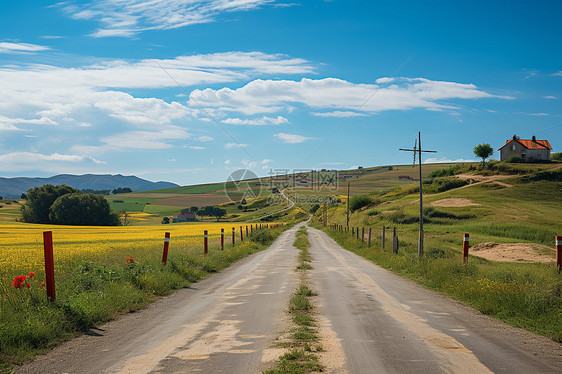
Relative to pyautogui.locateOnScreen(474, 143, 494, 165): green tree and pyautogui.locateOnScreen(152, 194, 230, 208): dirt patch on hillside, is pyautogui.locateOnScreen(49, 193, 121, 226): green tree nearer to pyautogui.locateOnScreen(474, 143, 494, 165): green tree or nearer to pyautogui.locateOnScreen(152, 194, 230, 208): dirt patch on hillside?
pyautogui.locateOnScreen(152, 194, 230, 208): dirt patch on hillside

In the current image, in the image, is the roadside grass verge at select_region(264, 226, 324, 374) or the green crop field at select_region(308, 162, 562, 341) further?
the green crop field at select_region(308, 162, 562, 341)

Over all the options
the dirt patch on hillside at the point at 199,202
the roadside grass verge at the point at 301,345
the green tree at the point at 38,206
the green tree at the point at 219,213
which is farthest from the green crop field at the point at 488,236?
the green tree at the point at 38,206

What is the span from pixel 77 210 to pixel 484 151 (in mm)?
94234

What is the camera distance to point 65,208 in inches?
3287

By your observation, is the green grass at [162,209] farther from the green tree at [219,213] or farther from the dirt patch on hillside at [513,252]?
the dirt patch on hillside at [513,252]

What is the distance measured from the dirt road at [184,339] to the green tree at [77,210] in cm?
8155

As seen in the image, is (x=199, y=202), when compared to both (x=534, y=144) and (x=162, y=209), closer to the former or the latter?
(x=162, y=209)

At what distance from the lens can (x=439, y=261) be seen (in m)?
16.7

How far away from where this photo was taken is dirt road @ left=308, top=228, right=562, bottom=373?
5625 mm

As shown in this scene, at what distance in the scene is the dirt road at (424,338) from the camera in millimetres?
5625

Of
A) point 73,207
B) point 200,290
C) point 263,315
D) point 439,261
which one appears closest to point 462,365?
point 263,315

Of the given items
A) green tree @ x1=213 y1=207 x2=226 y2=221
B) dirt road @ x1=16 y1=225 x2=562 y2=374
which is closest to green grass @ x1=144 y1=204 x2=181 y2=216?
green tree @ x1=213 y1=207 x2=226 y2=221

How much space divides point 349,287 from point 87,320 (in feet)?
24.5

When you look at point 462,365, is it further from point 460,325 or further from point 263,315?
point 263,315
